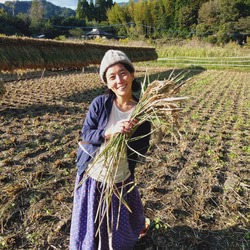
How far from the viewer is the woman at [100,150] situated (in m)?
1.27

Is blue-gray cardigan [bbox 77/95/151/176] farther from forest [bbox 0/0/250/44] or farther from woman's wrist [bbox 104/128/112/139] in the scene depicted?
forest [bbox 0/0/250/44]

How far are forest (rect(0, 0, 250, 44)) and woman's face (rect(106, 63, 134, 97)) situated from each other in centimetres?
2593

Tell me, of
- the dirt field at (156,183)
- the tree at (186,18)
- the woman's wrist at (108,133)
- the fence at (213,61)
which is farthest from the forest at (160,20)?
the woman's wrist at (108,133)

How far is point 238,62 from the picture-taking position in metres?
14.6

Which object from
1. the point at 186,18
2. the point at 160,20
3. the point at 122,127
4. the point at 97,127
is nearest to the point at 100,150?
the point at 97,127

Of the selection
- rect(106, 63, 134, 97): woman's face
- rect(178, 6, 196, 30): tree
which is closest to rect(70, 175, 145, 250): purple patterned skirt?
rect(106, 63, 134, 97): woman's face

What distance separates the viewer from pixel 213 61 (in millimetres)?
15039

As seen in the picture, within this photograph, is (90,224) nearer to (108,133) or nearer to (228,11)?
(108,133)

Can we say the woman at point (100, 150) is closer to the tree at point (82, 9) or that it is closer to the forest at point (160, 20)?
the forest at point (160, 20)

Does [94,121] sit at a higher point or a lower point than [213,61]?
lower

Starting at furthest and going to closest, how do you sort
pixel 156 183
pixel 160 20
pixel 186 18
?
pixel 160 20 < pixel 186 18 < pixel 156 183

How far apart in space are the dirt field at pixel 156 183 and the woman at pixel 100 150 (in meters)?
0.31

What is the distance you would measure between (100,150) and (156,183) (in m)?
1.32

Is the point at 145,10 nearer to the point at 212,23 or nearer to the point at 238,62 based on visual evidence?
the point at 212,23
